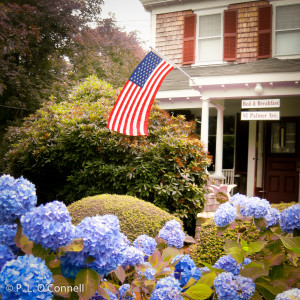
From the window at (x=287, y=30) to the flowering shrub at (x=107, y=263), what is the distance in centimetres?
832

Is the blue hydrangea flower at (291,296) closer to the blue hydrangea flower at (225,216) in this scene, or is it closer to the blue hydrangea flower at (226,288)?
the blue hydrangea flower at (226,288)

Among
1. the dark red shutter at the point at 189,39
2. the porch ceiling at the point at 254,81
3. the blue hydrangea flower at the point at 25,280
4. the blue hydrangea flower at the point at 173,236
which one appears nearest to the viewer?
the blue hydrangea flower at the point at 25,280

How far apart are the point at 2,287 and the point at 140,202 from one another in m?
2.95

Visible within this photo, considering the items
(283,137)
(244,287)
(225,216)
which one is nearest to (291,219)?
(225,216)

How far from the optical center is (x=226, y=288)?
1.32m

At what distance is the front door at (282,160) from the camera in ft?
29.0

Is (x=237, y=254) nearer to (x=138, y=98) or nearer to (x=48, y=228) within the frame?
(x=48, y=228)

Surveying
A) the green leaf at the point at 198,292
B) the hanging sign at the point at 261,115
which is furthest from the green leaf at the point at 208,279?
the hanging sign at the point at 261,115

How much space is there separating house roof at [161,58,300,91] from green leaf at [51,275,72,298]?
7114mm

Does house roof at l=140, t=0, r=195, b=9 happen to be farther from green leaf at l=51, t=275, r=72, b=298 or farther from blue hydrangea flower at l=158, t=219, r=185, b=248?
green leaf at l=51, t=275, r=72, b=298

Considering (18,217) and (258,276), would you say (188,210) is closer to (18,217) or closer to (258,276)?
(258,276)

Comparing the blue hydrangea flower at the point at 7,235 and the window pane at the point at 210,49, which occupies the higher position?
the window pane at the point at 210,49

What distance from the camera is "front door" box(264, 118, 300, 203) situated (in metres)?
8.85

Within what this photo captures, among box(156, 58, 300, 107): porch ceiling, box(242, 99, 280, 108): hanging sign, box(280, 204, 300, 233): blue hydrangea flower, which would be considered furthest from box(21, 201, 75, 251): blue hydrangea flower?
box(156, 58, 300, 107): porch ceiling
